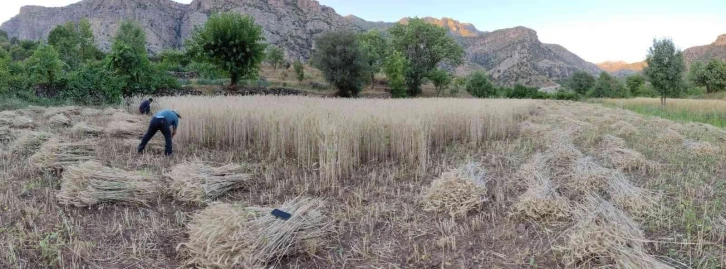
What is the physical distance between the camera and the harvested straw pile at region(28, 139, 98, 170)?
15.2 feet

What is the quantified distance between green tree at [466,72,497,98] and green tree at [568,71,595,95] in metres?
19.8

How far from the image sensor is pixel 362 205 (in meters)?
3.77

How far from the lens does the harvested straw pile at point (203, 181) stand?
3793 millimetres

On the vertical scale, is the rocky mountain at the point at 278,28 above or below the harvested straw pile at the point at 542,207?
above

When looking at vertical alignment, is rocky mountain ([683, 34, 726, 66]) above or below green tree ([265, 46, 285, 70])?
above

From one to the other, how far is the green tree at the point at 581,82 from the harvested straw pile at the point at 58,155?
177 ft

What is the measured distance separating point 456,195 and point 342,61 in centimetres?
2481

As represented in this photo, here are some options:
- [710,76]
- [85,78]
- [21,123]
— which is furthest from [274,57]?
[710,76]

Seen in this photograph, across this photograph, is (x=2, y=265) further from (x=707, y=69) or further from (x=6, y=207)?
(x=707, y=69)

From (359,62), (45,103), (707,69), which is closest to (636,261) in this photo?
(45,103)

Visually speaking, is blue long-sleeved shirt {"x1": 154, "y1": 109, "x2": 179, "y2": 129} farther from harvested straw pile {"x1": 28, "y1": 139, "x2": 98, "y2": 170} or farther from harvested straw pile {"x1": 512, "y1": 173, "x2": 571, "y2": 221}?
harvested straw pile {"x1": 512, "y1": 173, "x2": 571, "y2": 221}

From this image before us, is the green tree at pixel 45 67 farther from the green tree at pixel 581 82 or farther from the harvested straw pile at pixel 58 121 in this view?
the green tree at pixel 581 82

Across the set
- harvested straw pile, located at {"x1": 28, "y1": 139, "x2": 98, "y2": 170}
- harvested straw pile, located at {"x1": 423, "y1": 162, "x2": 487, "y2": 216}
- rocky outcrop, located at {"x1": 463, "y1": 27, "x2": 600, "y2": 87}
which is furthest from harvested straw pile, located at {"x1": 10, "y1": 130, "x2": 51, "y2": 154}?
rocky outcrop, located at {"x1": 463, "y1": 27, "x2": 600, "y2": 87}

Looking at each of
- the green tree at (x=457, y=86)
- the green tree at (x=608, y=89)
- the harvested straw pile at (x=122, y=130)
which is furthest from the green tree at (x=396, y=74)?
the green tree at (x=608, y=89)
